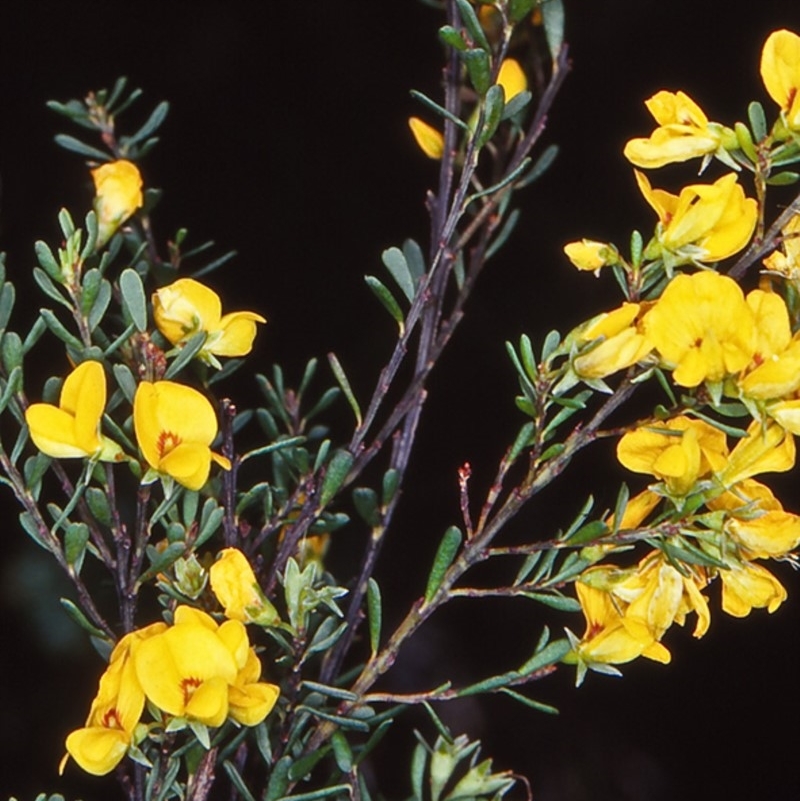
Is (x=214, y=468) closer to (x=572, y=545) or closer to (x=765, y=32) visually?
(x=572, y=545)

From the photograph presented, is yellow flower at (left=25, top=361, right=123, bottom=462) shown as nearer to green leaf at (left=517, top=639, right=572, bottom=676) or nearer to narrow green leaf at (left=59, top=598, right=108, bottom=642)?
narrow green leaf at (left=59, top=598, right=108, bottom=642)

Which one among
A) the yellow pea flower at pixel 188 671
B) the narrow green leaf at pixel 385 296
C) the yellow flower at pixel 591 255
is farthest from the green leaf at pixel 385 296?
the yellow pea flower at pixel 188 671

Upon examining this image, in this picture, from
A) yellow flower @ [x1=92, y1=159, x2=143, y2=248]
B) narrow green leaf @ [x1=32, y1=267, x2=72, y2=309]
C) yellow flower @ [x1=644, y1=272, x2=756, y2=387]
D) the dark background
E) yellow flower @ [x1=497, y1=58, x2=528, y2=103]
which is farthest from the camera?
the dark background

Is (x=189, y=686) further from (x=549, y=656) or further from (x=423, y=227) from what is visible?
(x=423, y=227)

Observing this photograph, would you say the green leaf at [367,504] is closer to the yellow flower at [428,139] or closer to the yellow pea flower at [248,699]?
the yellow pea flower at [248,699]

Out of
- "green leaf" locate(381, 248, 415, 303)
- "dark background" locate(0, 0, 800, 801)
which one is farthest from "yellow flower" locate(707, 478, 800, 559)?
"dark background" locate(0, 0, 800, 801)

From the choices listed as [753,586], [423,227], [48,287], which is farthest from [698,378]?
[423,227]
